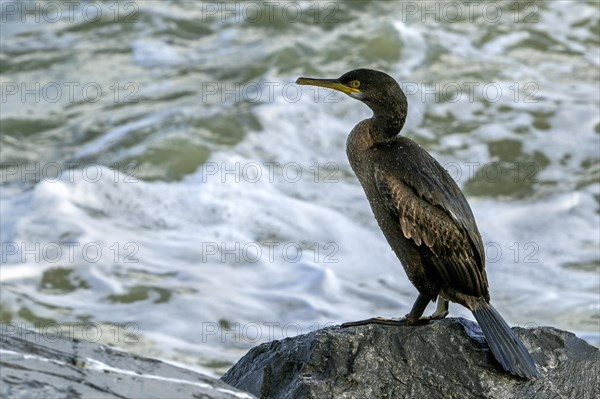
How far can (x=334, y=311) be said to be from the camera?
869 cm

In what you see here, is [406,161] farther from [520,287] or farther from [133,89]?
[133,89]

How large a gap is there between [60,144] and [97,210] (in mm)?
1657

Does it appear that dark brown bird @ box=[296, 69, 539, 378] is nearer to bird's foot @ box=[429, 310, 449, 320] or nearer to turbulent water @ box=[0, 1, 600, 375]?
bird's foot @ box=[429, 310, 449, 320]

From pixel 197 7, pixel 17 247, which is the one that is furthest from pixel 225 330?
pixel 197 7

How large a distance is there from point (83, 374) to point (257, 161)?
7.84 metres

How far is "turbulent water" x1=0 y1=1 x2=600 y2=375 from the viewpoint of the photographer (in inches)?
344

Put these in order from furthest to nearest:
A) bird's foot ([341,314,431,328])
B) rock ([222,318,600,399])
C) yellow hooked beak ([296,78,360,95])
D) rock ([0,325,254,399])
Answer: yellow hooked beak ([296,78,360,95]) < bird's foot ([341,314,431,328]) < rock ([222,318,600,399]) < rock ([0,325,254,399])

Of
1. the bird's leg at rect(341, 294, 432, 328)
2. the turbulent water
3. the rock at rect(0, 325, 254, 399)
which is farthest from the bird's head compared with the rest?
the turbulent water

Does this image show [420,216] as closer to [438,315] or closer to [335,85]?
[438,315]

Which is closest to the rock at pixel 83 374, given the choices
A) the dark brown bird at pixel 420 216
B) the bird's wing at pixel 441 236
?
the dark brown bird at pixel 420 216

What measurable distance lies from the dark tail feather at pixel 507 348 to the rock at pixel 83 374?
120cm

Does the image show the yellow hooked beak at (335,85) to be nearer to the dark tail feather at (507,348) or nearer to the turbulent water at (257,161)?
the dark tail feather at (507,348)

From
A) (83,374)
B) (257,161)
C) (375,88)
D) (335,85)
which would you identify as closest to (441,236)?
(375,88)

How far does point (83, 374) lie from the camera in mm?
3443
